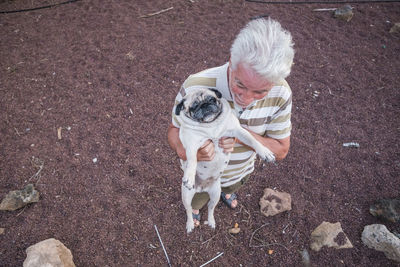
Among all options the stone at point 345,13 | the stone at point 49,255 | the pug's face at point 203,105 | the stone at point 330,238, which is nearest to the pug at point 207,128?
the pug's face at point 203,105

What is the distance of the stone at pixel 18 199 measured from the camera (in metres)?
3.62

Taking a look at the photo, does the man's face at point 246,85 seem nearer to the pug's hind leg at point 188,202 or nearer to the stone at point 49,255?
the pug's hind leg at point 188,202

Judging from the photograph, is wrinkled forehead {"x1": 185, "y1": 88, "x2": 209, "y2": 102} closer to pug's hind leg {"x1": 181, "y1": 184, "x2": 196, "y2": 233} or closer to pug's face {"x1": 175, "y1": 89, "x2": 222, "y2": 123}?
pug's face {"x1": 175, "y1": 89, "x2": 222, "y2": 123}

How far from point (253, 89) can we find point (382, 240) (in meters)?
3.15

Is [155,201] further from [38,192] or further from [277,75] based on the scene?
[277,75]

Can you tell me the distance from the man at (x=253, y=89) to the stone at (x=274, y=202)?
102cm

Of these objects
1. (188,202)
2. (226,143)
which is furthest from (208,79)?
(188,202)

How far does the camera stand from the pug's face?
1.89 m

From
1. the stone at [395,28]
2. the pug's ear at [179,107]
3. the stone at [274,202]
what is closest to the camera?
the pug's ear at [179,107]

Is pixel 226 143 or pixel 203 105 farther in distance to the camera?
pixel 226 143

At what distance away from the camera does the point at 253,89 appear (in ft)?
5.90

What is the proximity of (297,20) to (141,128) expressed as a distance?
542 centimetres

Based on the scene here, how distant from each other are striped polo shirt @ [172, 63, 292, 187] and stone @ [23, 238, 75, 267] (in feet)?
7.40

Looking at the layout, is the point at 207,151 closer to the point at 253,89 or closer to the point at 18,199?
the point at 253,89
